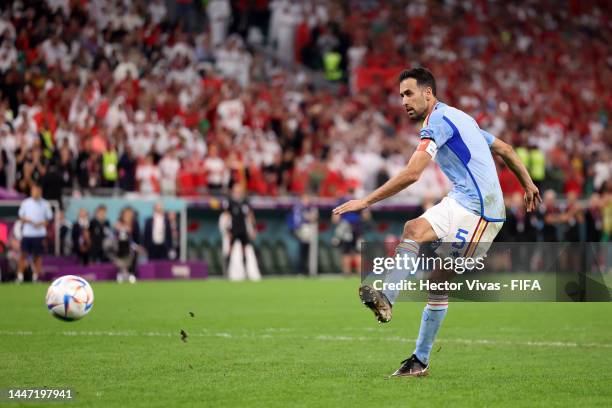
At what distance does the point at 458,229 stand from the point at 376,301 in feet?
3.82

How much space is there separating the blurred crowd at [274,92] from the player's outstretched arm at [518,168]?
14799mm

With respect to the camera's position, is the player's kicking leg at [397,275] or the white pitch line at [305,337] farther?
the white pitch line at [305,337]

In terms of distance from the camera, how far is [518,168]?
9383mm

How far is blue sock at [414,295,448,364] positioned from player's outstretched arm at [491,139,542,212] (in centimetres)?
119

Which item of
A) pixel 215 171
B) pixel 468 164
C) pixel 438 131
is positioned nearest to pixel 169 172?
pixel 215 171

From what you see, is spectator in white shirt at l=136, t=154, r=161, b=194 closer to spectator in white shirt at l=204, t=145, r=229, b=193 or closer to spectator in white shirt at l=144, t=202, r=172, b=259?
spectator in white shirt at l=144, t=202, r=172, b=259

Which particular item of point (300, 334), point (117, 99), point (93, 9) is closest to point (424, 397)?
point (300, 334)

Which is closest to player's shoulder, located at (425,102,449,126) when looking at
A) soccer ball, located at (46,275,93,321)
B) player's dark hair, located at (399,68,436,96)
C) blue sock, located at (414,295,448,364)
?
player's dark hair, located at (399,68,436,96)

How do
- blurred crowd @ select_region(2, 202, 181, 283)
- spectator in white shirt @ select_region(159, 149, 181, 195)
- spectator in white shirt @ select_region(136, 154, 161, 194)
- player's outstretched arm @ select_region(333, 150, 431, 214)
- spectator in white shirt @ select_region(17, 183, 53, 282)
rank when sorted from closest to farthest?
player's outstretched arm @ select_region(333, 150, 431, 214)
spectator in white shirt @ select_region(17, 183, 53, 282)
blurred crowd @ select_region(2, 202, 181, 283)
spectator in white shirt @ select_region(136, 154, 161, 194)
spectator in white shirt @ select_region(159, 149, 181, 195)

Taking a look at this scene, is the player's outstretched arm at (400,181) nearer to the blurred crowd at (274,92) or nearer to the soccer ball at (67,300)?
the soccer ball at (67,300)

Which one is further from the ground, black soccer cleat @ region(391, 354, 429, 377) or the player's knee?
the player's knee

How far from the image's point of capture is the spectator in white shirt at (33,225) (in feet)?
72.8

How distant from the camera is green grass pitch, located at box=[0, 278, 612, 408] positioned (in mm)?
7938

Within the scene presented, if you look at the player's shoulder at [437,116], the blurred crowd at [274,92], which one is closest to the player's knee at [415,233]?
the player's shoulder at [437,116]
